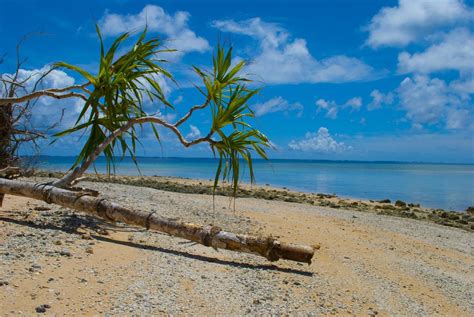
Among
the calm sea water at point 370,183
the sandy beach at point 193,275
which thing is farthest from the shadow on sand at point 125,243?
the calm sea water at point 370,183

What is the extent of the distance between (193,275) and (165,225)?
1518mm

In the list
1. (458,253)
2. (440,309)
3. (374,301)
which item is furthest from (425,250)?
(374,301)

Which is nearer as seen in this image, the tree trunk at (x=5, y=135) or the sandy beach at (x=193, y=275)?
the sandy beach at (x=193, y=275)

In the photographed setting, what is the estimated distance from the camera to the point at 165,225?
6.96 meters

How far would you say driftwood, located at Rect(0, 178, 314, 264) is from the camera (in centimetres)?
659

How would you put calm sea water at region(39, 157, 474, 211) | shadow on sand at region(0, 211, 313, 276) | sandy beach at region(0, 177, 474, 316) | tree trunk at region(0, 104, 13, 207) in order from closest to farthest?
sandy beach at region(0, 177, 474, 316) < shadow on sand at region(0, 211, 313, 276) < tree trunk at region(0, 104, 13, 207) < calm sea water at region(39, 157, 474, 211)

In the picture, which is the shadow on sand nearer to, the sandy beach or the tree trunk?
the sandy beach

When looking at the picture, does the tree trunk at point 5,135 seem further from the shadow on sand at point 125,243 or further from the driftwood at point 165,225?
the shadow on sand at point 125,243

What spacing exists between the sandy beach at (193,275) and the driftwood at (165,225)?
219mm

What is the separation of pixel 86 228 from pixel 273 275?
3.03 m

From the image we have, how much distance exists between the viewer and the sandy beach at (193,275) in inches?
178

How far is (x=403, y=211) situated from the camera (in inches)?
770

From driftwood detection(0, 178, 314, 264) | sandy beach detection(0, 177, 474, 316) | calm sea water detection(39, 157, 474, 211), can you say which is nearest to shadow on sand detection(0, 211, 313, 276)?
sandy beach detection(0, 177, 474, 316)

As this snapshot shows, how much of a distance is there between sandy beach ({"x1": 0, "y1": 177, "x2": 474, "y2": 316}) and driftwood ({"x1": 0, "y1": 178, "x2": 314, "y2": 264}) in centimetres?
22
